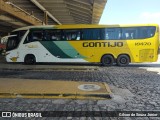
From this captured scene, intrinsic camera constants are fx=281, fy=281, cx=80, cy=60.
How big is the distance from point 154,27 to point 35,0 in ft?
30.8

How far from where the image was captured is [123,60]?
19250 mm

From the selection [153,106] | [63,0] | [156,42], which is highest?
[63,0]

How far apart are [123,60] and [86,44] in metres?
2.78

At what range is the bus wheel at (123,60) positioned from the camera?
19.2 metres

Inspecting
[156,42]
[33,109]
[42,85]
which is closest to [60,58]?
[156,42]

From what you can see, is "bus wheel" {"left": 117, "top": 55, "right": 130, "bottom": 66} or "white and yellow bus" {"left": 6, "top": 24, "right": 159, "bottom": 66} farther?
"bus wheel" {"left": 117, "top": 55, "right": 130, "bottom": 66}

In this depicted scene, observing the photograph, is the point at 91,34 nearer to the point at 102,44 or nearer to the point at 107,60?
the point at 102,44

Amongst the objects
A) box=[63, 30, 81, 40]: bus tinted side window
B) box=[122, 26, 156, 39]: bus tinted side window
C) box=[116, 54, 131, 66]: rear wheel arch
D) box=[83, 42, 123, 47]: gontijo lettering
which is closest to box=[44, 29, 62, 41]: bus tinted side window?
box=[63, 30, 81, 40]: bus tinted side window

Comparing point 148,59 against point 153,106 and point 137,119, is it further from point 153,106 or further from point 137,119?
point 137,119

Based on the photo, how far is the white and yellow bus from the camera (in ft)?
62.0

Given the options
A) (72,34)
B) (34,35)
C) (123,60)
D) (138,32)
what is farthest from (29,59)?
(138,32)

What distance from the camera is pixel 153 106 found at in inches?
278

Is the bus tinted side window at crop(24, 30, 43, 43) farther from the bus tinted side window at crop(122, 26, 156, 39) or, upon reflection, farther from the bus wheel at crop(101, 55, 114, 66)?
the bus tinted side window at crop(122, 26, 156, 39)

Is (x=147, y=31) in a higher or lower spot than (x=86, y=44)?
higher
